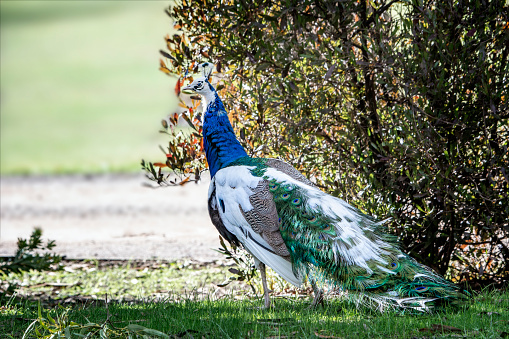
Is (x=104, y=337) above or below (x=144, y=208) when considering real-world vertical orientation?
below

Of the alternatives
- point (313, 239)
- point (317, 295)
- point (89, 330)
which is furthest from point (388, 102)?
point (89, 330)

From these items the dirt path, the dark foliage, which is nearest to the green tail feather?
the dark foliage

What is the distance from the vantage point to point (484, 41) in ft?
15.2

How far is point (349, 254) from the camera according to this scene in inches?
163

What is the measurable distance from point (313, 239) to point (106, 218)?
7685 mm

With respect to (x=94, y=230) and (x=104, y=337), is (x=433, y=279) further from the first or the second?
(x=94, y=230)

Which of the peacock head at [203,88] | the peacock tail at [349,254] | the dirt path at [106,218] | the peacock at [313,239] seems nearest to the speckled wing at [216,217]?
the peacock at [313,239]

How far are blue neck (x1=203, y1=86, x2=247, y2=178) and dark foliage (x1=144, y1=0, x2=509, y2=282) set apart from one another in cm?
47

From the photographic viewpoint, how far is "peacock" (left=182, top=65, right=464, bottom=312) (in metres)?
4.04

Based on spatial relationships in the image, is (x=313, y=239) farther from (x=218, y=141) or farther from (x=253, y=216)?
(x=218, y=141)

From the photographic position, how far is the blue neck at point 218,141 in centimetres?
488

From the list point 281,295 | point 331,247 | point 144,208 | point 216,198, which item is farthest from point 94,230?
point 331,247

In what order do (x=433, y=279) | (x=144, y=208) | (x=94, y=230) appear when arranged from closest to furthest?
1. (x=433, y=279)
2. (x=94, y=230)
3. (x=144, y=208)

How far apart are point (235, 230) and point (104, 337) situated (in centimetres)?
159
